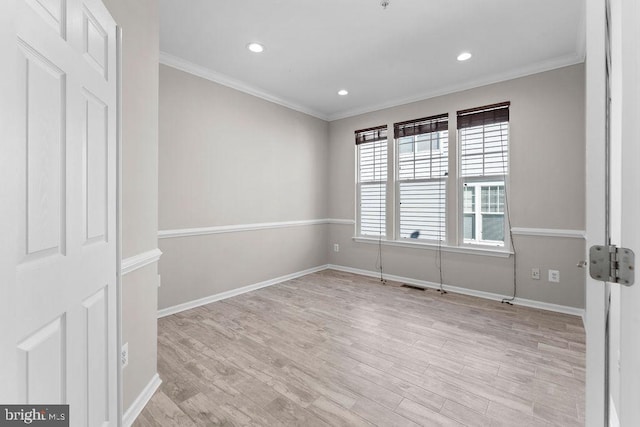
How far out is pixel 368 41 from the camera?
9.16 ft

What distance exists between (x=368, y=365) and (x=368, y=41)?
9.54 ft

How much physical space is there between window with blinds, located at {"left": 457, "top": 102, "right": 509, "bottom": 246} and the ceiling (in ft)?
1.48

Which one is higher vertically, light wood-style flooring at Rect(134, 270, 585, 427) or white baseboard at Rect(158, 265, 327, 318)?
white baseboard at Rect(158, 265, 327, 318)

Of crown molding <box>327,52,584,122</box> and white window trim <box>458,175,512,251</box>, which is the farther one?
white window trim <box>458,175,512,251</box>

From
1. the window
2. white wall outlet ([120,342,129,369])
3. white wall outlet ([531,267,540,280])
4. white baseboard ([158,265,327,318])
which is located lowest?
white baseboard ([158,265,327,318])

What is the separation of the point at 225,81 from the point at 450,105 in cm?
296

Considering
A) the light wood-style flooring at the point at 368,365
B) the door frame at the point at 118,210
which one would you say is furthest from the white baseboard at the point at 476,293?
the door frame at the point at 118,210

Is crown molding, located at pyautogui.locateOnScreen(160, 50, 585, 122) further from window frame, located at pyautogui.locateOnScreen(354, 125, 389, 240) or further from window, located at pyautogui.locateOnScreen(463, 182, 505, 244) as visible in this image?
window, located at pyautogui.locateOnScreen(463, 182, 505, 244)

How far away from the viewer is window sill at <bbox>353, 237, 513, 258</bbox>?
11.4 ft

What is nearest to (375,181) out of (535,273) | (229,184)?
(229,184)
